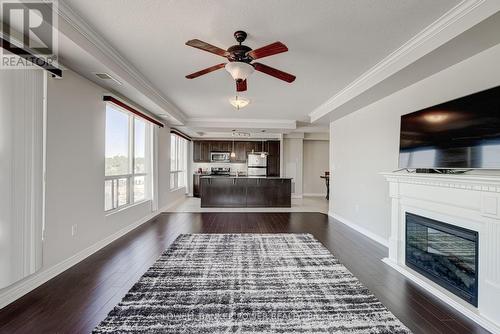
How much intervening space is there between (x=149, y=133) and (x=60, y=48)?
3213mm

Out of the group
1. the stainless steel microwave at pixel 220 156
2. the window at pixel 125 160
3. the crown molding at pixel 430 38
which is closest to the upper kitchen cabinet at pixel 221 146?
the stainless steel microwave at pixel 220 156

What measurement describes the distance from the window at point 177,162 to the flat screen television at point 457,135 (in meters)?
6.21

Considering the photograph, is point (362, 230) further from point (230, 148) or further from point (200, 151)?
point (200, 151)

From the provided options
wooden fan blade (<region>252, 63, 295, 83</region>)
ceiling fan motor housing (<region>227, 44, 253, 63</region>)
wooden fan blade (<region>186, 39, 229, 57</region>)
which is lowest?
wooden fan blade (<region>252, 63, 295, 83</region>)

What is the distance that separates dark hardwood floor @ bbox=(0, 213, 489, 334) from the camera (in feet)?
6.15

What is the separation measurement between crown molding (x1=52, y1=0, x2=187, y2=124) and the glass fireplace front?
4120 millimetres

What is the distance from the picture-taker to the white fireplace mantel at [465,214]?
6.16ft

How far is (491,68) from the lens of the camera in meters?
2.20

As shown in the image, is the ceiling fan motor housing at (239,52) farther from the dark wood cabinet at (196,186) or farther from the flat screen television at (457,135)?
the dark wood cabinet at (196,186)

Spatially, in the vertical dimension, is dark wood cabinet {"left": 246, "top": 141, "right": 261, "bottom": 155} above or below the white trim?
above

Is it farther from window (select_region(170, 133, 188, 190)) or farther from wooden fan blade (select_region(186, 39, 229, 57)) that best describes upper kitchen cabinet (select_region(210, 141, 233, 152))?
wooden fan blade (select_region(186, 39, 229, 57))

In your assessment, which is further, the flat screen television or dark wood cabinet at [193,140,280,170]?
dark wood cabinet at [193,140,280,170]

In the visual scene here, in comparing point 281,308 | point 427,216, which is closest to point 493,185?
point 427,216

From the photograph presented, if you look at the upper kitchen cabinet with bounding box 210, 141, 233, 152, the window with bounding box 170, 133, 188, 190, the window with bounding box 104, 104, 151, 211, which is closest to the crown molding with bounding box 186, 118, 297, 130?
the window with bounding box 170, 133, 188, 190
